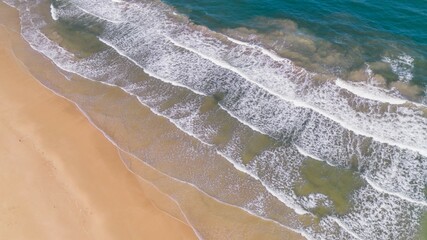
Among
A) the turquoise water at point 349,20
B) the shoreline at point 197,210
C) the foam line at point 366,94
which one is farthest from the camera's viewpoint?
the turquoise water at point 349,20

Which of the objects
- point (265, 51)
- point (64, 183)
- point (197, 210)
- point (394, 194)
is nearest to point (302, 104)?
point (265, 51)

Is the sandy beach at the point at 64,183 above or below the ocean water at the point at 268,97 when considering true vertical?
below

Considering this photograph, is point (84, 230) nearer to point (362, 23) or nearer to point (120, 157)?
point (120, 157)

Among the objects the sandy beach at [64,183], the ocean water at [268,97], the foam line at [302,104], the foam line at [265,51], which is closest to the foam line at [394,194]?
the ocean water at [268,97]

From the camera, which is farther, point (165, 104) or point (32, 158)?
point (165, 104)

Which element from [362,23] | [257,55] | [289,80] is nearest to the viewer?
[289,80]

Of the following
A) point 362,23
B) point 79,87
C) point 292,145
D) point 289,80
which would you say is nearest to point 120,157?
point 79,87

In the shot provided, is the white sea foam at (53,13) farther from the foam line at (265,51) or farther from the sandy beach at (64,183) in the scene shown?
the foam line at (265,51)
